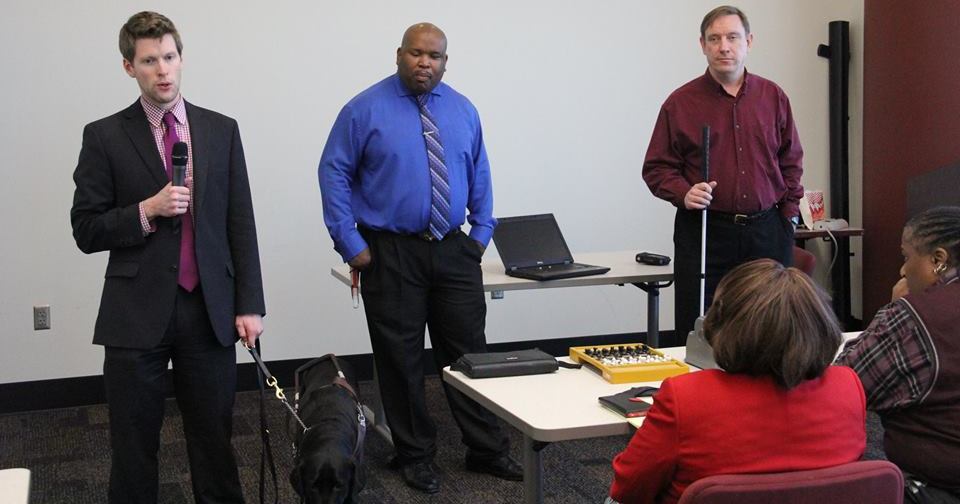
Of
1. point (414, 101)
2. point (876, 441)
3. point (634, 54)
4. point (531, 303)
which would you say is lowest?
point (876, 441)

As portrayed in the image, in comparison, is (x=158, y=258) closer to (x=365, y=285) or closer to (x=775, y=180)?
(x=365, y=285)

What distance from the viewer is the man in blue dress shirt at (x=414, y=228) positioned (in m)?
3.93

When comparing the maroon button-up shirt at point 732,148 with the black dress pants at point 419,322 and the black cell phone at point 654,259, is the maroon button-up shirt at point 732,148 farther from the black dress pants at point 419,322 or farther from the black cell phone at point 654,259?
the black dress pants at point 419,322

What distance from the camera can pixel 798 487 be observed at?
5.75 feet

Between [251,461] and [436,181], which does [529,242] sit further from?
[251,461]

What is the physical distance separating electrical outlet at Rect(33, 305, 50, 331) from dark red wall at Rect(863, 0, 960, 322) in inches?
173

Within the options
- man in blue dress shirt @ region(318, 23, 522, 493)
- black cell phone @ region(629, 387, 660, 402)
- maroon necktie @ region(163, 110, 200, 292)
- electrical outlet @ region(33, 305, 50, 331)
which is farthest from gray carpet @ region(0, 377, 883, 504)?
black cell phone @ region(629, 387, 660, 402)

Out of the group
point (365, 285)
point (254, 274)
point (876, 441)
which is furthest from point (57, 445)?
point (876, 441)

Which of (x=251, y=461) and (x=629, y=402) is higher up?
(x=629, y=402)

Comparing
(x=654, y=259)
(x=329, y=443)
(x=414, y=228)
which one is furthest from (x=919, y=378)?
(x=654, y=259)

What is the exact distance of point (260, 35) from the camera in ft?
17.8

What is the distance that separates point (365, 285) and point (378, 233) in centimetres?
21

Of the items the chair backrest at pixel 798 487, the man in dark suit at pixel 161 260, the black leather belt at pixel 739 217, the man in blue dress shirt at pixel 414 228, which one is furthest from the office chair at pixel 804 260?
the chair backrest at pixel 798 487

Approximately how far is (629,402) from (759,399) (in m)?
0.57
